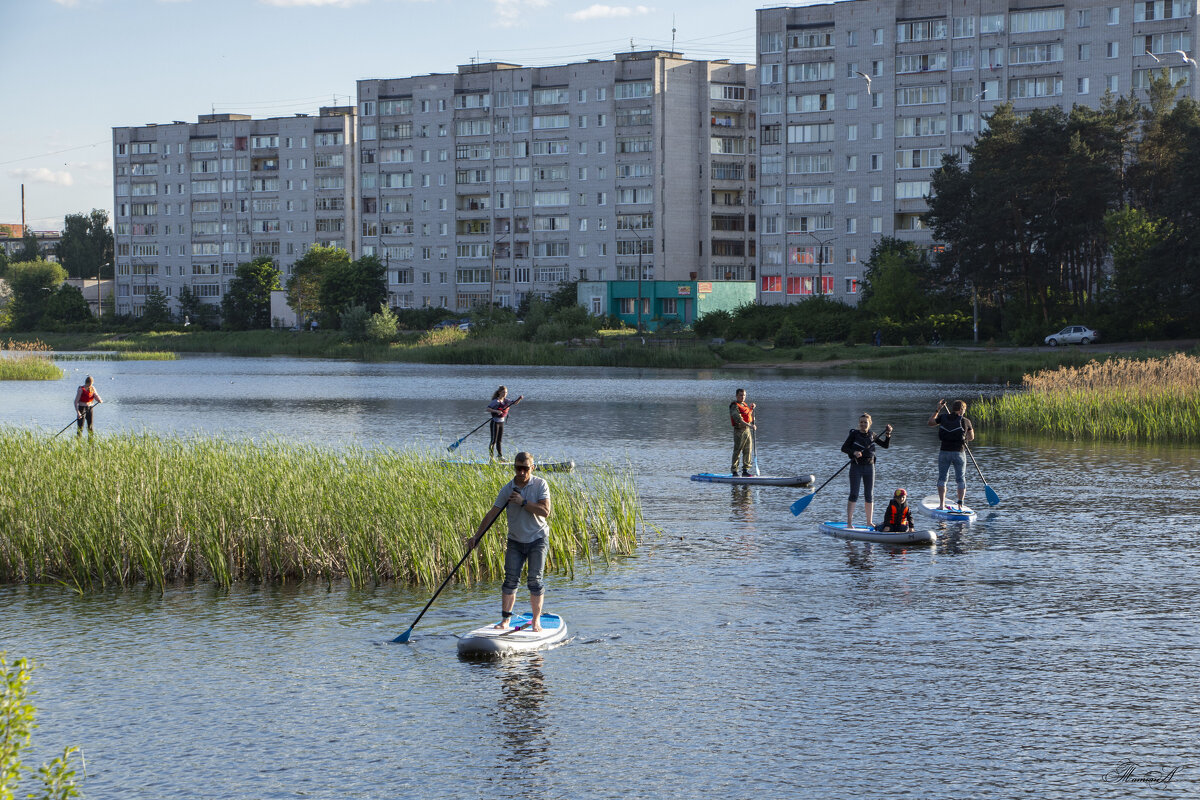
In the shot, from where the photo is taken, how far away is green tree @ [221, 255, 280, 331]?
188000 mm

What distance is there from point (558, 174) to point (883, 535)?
14950 centimetres

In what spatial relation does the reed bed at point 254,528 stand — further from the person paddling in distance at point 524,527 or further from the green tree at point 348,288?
the green tree at point 348,288

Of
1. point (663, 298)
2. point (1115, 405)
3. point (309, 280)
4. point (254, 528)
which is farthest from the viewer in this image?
point (309, 280)

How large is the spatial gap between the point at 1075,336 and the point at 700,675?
87.9 m

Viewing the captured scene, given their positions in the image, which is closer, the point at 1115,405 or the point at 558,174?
the point at 1115,405

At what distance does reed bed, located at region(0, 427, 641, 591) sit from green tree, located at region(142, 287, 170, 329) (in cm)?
17080

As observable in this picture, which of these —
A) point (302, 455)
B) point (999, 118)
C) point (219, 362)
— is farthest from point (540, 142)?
point (302, 455)

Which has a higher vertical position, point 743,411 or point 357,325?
Result: point 357,325

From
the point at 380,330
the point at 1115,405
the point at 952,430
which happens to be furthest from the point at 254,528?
the point at 380,330

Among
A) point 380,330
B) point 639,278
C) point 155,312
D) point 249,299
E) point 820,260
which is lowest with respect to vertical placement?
point 380,330

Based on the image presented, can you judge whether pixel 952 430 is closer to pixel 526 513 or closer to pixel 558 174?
pixel 526 513

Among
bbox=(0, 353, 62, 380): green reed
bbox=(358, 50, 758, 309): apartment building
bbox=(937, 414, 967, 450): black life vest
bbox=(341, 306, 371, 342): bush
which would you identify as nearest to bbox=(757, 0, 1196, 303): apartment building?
bbox=(358, 50, 758, 309): apartment building

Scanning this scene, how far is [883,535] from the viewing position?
83.7 feet

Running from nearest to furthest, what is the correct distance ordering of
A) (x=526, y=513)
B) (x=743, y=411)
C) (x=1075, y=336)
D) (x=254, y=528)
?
1. (x=526, y=513)
2. (x=254, y=528)
3. (x=743, y=411)
4. (x=1075, y=336)
